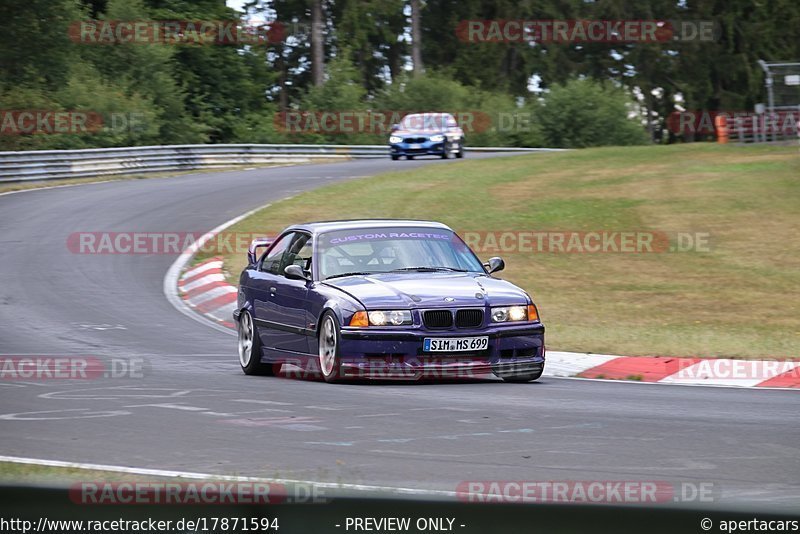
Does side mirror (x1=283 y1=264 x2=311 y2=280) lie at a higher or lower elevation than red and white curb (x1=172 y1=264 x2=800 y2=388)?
higher

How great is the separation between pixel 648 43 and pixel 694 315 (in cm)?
5599

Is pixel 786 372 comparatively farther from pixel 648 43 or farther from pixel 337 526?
pixel 648 43

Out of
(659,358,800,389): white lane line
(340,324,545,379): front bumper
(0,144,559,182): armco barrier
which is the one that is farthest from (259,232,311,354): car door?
(0,144,559,182): armco barrier

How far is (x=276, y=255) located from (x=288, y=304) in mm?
1036

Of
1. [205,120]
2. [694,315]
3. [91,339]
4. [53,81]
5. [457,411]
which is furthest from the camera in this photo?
[205,120]

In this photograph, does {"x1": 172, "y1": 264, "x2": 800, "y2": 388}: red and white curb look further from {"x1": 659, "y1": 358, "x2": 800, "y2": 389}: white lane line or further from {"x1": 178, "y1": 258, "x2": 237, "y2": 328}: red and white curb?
{"x1": 178, "y1": 258, "x2": 237, "y2": 328}: red and white curb

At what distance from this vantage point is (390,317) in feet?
32.5

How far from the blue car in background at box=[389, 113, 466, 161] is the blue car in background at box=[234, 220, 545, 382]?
28.0m

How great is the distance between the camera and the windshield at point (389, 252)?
11.0m

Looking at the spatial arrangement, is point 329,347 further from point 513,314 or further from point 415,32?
point 415,32

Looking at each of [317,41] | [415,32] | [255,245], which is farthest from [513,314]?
[415,32]

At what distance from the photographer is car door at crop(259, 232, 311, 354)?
10797mm

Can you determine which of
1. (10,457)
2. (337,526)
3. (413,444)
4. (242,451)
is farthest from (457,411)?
(337,526)

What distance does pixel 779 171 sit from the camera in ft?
86.5
